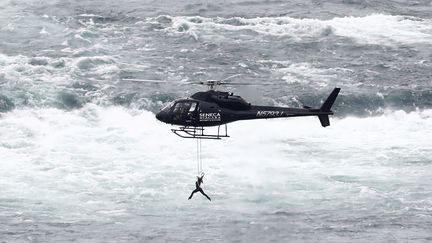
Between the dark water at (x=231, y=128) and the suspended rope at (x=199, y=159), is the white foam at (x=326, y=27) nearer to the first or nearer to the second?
the dark water at (x=231, y=128)

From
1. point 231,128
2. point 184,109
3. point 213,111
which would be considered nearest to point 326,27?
point 231,128

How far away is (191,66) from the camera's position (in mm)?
108875

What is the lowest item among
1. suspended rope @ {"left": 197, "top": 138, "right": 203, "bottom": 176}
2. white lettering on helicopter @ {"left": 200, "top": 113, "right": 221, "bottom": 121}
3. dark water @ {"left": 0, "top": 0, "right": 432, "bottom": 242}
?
suspended rope @ {"left": 197, "top": 138, "right": 203, "bottom": 176}

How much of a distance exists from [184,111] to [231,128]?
30.2m

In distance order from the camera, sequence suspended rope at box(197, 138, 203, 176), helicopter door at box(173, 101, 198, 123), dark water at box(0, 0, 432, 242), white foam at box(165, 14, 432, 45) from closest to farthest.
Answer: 1. helicopter door at box(173, 101, 198, 123)
2. dark water at box(0, 0, 432, 242)
3. suspended rope at box(197, 138, 203, 176)
4. white foam at box(165, 14, 432, 45)

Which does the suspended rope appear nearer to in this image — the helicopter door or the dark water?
the dark water

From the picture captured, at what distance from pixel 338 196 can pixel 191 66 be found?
29.2 meters

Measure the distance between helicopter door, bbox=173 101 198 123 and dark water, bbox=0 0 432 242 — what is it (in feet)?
39.1

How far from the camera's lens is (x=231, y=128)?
10062 centimetres

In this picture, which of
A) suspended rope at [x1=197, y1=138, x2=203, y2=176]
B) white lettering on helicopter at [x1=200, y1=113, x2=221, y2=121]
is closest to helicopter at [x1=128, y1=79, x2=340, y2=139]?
white lettering on helicopter at [x1=200, y1=113, x2=221, y2=121]

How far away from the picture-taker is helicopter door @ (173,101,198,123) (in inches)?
2785

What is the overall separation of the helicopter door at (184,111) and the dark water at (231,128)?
39.1ft

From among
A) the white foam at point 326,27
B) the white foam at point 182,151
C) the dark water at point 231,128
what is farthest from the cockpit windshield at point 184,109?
the white foam at point 326,27

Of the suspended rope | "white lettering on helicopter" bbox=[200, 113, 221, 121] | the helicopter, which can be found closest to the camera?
the helicopter
